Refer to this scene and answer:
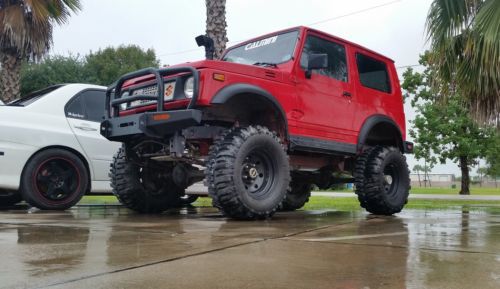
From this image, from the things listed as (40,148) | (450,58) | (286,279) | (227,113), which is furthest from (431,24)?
(286,279)

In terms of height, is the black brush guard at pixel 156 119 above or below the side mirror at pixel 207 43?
below

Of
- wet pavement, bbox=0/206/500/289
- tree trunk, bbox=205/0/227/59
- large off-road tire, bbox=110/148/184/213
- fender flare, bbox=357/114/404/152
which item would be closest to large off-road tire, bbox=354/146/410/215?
fender flare, bbox=357/114/404/152

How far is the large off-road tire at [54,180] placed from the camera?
253 inches

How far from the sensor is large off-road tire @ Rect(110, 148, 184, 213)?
20.6ft

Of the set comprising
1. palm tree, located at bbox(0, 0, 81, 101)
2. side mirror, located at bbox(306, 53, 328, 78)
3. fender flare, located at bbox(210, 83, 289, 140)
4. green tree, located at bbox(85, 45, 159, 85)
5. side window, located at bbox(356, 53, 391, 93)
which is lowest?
fender flare, located at bbox(210, 83, 289, 140)

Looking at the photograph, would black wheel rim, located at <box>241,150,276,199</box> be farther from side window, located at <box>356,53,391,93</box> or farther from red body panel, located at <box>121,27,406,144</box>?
A: side window, located at <box>356,53,391,93</box>

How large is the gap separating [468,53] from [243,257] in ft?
24.3

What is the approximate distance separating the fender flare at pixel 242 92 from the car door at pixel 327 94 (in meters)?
0.50

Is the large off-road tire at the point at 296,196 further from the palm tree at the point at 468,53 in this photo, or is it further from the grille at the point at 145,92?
the palm tree at the point at 468,53

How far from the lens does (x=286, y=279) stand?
244cm

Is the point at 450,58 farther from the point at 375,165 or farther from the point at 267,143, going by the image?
the point at 267,143

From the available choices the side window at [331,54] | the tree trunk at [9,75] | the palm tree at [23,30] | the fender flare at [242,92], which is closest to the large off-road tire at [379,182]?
the side window at [331,54]

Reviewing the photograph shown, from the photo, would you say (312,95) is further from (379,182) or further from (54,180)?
(54,180)

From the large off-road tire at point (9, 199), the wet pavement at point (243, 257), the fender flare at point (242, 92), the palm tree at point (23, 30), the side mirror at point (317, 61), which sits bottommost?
the wet pavement at point (243, 257)
